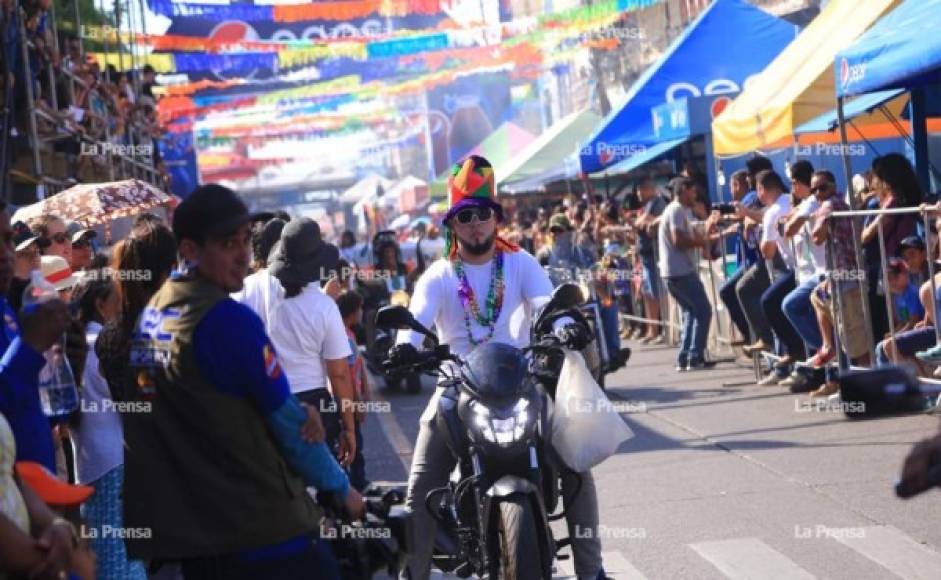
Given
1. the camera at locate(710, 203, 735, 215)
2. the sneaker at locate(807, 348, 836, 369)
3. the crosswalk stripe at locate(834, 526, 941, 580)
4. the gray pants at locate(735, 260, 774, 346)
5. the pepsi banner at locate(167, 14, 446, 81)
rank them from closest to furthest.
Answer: the crosswalk stripe at locate(834, 526, 941, 580), the sneaker at locate(807, 348, 836, 369), the gray pants at locate(735, 260, 774, 346), the camera at locate(710, 203, 735, 215), the pepsi banner at locate(167, 14, 446, 81)

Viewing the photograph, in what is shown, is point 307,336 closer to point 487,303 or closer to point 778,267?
point 487,303

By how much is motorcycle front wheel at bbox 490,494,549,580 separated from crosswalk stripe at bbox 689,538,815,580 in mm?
1676

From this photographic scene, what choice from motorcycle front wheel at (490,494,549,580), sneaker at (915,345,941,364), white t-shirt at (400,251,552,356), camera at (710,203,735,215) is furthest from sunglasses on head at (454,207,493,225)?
camera at (710,203,735,215)

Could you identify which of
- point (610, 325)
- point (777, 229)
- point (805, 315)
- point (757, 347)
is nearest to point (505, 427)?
point (805, 315)

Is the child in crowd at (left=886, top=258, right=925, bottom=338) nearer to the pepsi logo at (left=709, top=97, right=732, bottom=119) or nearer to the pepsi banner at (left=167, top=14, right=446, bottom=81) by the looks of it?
the pepsi logo at (left=709, top=97, right=732, bottom=119)

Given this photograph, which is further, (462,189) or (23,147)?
(23,147)

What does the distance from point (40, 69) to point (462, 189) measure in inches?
410

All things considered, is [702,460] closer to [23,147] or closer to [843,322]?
[843,322]

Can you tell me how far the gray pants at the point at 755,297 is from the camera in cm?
1483

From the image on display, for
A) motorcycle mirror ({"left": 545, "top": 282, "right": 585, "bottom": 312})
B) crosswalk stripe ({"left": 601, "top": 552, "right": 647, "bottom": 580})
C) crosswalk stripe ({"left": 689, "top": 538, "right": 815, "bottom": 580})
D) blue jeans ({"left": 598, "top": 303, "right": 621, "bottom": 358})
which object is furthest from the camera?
blue jeans ({"left": 598, "top": 303, "right": 621, "bottom": 358})

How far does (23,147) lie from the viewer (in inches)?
623

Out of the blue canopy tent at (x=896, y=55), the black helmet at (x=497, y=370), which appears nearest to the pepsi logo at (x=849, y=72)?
the blue canopy tent at (x=896, y=55)

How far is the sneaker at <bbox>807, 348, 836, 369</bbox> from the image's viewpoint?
1298 centimetres

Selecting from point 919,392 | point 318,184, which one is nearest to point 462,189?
point 919,392
